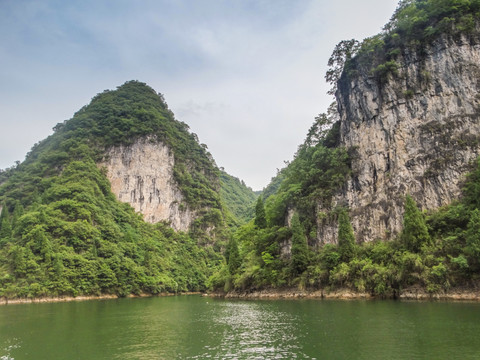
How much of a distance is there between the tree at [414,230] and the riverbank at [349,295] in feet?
17.8

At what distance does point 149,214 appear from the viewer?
12800cm

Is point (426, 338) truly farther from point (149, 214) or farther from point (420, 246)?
point (149, 214)

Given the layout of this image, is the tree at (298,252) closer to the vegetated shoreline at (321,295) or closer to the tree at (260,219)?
the vegetated shoreline at (321,295)

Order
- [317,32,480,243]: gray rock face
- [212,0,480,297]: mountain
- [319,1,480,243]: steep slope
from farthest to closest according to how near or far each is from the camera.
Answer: [319,1,480,243]: steep slope → [317,32,480,243]: gray rock face → [212,0,480,297]: mountain

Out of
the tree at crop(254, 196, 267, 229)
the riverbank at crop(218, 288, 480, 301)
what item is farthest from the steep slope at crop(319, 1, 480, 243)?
the tree at crop(254, 196, 267, 229)

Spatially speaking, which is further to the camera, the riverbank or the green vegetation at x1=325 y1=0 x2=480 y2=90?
the green vegetation at x1=325 y1=0 x2=480 y2=90

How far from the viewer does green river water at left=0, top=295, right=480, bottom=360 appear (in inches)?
716

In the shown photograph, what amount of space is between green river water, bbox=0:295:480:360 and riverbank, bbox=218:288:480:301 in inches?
349

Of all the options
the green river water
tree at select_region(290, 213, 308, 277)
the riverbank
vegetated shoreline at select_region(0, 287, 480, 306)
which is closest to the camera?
the green river water

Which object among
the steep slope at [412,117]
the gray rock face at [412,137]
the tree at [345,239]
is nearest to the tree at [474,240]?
the steep slope at [412,117]

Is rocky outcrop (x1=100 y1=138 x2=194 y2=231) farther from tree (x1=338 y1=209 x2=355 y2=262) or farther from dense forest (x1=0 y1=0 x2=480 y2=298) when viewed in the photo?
tree (x1=338 y1=209 x2=355 y2=262)

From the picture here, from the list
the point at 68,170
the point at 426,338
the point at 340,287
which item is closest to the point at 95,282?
the point at 68,170

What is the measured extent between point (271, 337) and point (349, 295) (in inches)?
1118

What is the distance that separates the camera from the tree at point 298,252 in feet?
181
